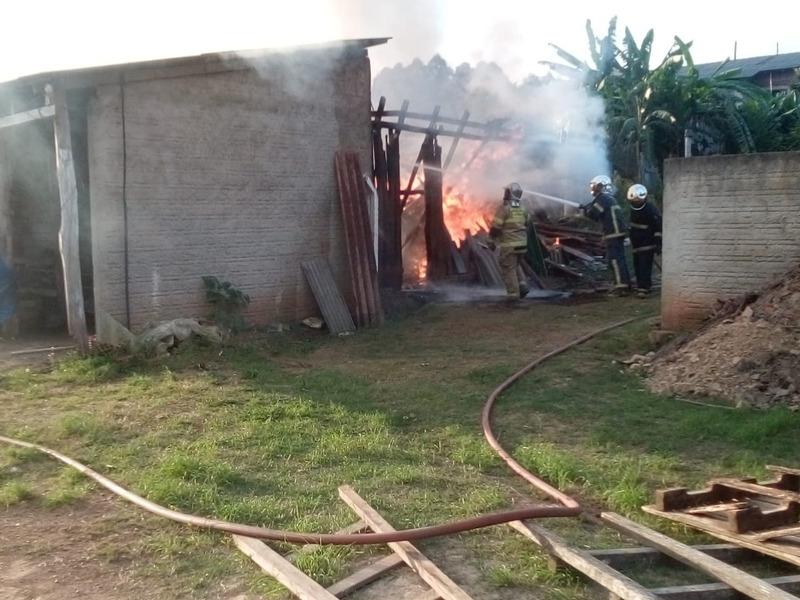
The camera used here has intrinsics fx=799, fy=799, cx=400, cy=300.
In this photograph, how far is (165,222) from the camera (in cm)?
978

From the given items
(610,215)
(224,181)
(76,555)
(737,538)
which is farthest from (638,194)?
(76,555)

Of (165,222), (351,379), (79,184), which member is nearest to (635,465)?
(351,379)

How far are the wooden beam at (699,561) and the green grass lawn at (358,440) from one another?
0.12 m

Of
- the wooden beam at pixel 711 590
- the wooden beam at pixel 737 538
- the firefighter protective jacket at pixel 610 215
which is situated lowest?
the wooden beam at pixel 711 590

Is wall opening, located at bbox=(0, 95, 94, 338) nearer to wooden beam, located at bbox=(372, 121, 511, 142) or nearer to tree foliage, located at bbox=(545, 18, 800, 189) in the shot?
wooden beam, located at bbox=(372, 121, 511, 142)

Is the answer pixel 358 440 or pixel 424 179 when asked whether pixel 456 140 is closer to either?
pixel 424 179

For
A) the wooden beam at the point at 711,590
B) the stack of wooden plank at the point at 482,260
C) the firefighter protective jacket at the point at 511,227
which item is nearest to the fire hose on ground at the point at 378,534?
the wooden beam at the point at 711,590

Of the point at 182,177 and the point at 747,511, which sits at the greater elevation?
the point at 182,177

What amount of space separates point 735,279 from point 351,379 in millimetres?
4056

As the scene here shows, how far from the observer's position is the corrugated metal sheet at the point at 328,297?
433 inches

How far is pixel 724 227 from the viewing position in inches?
324

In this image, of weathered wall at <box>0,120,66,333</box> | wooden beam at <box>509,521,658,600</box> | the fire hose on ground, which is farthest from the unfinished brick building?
wooden beam at <box>509,521,658,600</box>

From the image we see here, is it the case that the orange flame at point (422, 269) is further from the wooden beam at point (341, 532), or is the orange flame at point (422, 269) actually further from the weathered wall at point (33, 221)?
the wooden beam at point (341, 532)

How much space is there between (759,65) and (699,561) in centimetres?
3347
